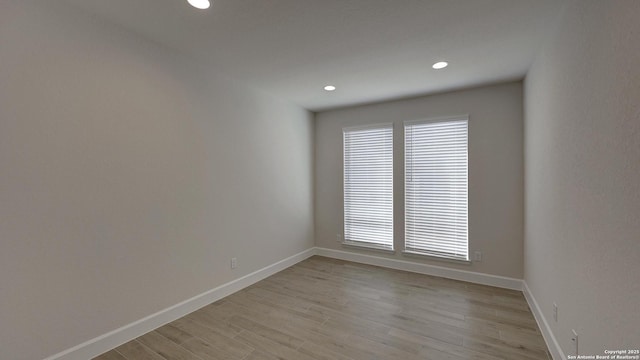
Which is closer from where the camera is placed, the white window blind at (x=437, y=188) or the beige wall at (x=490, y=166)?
the beige wall at (x=490, y=166)

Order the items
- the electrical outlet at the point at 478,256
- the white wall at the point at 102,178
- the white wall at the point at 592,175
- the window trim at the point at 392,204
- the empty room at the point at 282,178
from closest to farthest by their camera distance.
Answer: the white wall at the point at 592,175 < the empty room at the point at 282,178 < the white wall at the point at 102,178 < the electrical outlet at the point at 478,256 < the window trim at the point at 392,204

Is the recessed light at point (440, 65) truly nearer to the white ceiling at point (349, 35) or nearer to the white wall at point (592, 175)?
the white ceiling at point (349, 35)

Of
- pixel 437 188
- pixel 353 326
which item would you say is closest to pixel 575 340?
pixel 353 326

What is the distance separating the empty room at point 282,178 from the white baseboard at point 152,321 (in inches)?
0.6

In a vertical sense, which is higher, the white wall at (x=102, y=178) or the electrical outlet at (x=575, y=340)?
the white wall at (x=102, y=178)

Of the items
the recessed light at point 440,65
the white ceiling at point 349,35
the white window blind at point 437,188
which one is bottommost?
the white window blind at point 437,188

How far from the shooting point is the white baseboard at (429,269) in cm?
324

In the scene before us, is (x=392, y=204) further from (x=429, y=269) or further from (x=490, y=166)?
(x=490, y=166)

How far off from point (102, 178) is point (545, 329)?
381cm

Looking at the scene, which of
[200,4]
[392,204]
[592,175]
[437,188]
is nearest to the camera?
[592,175]

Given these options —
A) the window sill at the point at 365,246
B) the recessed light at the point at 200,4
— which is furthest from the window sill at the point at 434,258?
the recessed light at the point at 200,4

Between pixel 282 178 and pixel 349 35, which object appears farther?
pixel 282 178

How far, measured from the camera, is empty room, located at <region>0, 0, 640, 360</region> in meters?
1.52

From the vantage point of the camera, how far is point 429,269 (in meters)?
3.68
